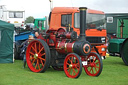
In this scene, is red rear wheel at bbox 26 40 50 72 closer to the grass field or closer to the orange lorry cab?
the grass field

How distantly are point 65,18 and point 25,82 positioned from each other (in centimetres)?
454

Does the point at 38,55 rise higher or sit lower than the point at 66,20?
lower

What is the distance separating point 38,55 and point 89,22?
304cm

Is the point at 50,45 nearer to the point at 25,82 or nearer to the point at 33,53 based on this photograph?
the point at 33,53

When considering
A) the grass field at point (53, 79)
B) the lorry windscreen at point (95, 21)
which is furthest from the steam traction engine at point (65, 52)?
the lorry windscreen at point (95, 21)

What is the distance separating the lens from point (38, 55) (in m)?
9.92

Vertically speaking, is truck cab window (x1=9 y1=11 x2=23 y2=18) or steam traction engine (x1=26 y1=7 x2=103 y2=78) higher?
truck cab window (x1=9 y1=11 x2=23 y2=18)

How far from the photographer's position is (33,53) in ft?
33.8

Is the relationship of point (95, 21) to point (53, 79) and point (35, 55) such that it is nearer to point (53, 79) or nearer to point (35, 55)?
point (35, 55)

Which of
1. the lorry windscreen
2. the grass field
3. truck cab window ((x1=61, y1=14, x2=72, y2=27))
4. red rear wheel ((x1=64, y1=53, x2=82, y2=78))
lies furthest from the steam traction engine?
the lorry windscreen

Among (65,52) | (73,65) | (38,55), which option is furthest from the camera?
(38,55)

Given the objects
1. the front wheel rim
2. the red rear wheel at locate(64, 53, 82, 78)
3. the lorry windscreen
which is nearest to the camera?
the red rear wheel at locate(64, 53, 82, 78)

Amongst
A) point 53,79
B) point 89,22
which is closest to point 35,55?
point 53,79

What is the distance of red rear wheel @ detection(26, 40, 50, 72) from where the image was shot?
9.40m
